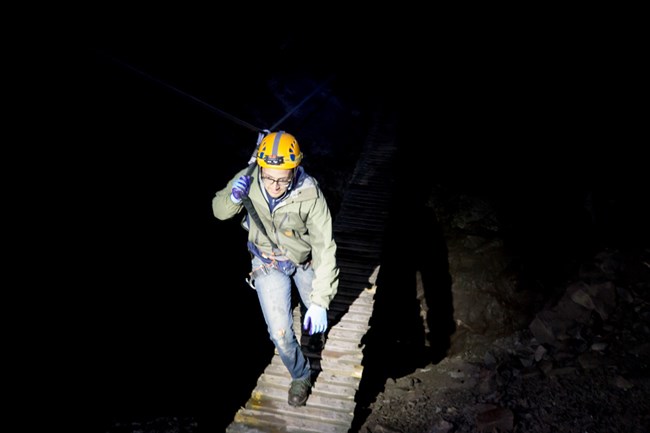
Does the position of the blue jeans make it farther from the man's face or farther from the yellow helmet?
the yellow helmet

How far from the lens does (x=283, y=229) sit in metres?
3.35

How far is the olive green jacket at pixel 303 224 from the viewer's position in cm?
323

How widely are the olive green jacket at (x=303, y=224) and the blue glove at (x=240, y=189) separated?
0.04 meters

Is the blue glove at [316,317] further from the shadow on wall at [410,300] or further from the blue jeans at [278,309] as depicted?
the shadow on wall at [410,300]

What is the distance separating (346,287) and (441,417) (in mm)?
2014

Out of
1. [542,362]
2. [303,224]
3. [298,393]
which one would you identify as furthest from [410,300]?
[303,224]

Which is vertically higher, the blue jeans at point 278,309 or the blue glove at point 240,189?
the blue glove at point 240,189

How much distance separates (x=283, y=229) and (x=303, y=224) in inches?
7.0

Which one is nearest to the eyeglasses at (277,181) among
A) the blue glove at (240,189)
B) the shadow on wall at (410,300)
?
the blue glove at (240,189)

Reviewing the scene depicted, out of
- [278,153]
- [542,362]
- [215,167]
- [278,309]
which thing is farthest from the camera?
[215,167]

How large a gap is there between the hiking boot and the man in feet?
0.91

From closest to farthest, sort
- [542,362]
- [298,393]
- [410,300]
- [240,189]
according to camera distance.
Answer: [240,189]
[298,393]
[542,362]
[410,300]

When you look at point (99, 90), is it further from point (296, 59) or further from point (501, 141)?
point (501, 141)

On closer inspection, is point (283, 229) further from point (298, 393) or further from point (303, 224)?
point (298, 393)
